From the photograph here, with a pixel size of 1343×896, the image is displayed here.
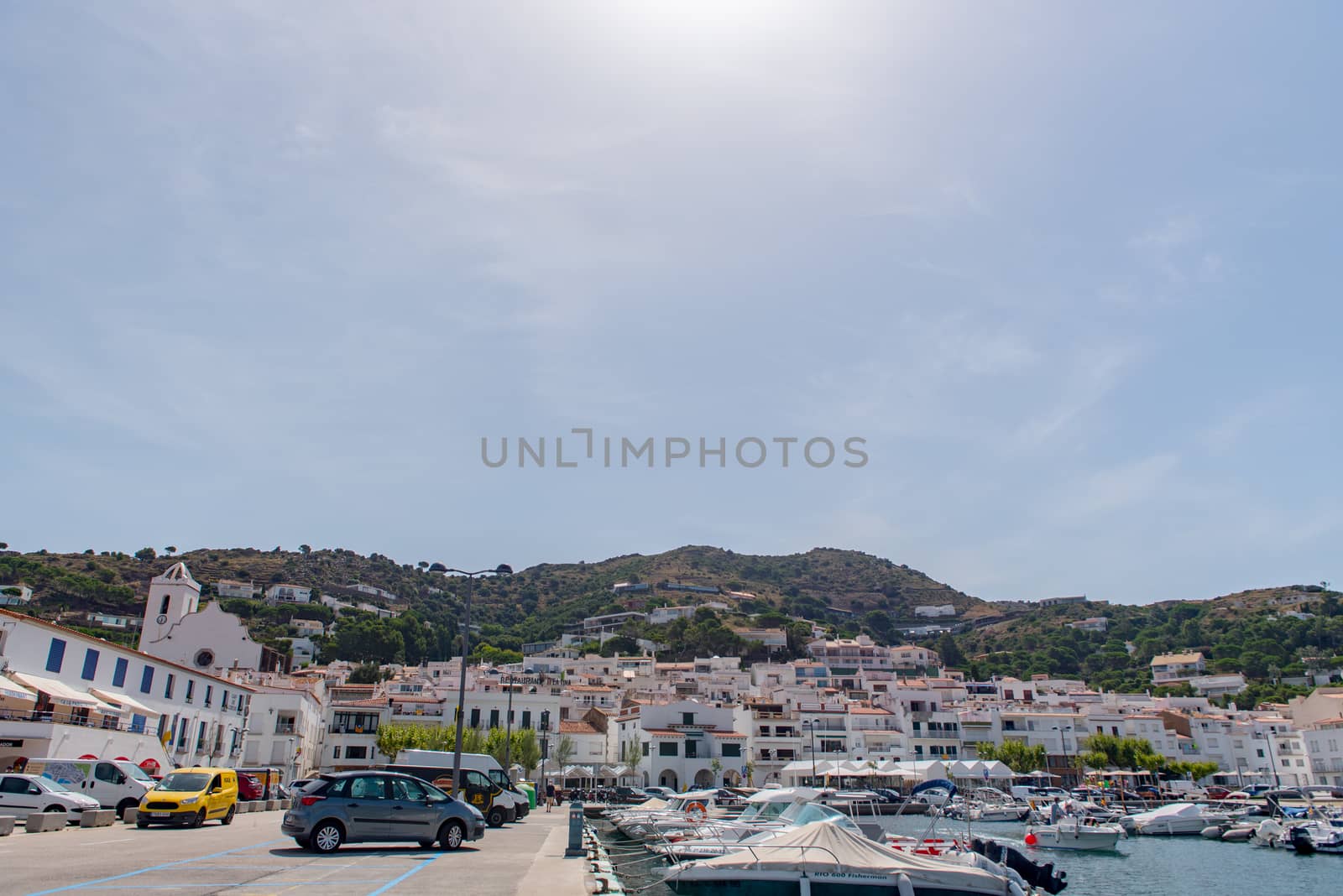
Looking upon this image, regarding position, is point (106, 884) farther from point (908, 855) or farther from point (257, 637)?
point (257, 637)

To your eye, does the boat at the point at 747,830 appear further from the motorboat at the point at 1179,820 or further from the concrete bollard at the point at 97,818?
the motorboat at the point at 1179,820

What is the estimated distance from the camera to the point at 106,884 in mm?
11648

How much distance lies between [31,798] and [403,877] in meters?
14.9

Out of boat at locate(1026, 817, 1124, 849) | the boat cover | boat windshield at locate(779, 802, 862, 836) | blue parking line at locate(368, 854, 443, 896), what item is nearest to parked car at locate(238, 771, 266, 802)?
blue parking line at locate(368, 854, 443, 896)

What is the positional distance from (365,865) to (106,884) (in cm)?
447

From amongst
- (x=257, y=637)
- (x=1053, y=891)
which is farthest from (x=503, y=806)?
(x=257, y=637)

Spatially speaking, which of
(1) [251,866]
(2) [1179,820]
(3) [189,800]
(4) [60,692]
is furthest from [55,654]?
(2) [1179,820]

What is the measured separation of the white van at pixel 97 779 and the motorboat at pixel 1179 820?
52280 millimetres

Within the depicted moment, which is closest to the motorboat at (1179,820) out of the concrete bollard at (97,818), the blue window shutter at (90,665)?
the concrete bollard at (97,818)

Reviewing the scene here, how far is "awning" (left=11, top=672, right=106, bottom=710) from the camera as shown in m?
34.0

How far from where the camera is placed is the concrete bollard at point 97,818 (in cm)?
2211

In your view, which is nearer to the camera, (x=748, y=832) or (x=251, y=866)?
(x=251, y=866)

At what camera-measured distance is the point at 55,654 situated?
37250 mm

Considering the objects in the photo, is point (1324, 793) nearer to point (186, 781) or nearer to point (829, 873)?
point (829, 873)
